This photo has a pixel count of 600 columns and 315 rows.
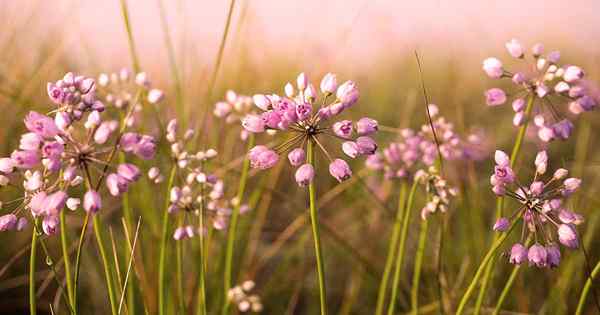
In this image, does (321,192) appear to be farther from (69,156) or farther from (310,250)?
(69,156)

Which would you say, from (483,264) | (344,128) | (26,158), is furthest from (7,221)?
(483,264)

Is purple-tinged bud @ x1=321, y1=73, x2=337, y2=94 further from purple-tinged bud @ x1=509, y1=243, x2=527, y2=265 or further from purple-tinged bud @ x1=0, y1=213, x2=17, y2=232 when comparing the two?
purple-tinged bud @ x1=0, y1=213, x2=17, y2=232

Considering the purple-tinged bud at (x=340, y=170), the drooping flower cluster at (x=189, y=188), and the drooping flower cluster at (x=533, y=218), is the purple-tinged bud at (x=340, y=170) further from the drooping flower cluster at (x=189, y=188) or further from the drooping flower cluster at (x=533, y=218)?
the drooping flower cluster at (x=189, y=188)

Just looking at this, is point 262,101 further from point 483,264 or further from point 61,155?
point 483,264

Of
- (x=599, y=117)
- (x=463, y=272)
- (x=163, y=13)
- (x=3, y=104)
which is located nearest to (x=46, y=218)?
(x=163, y=13)

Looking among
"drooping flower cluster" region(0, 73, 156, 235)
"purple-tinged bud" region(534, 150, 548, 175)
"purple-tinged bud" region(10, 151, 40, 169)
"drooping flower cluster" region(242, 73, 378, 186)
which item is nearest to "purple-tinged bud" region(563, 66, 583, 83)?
"purple-tinged bud" region(534, 150, 548, 175)
